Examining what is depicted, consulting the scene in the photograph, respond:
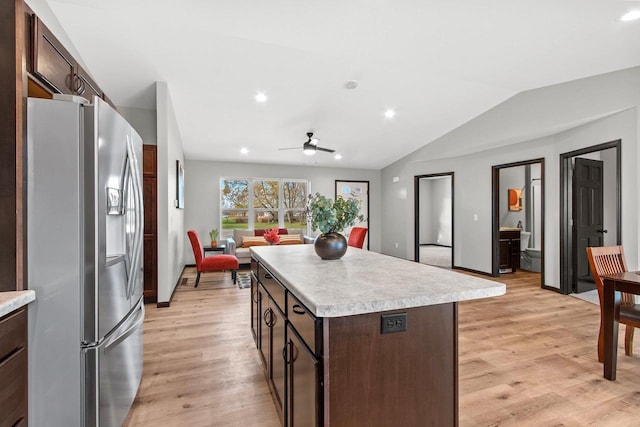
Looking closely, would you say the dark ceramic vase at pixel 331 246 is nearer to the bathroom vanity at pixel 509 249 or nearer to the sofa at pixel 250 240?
the sofa at pixel 250 240

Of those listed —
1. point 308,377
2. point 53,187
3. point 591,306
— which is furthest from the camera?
point 591,306

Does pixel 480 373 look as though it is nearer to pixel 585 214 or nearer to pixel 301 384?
pixel 301 384

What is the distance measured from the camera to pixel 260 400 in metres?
1.97

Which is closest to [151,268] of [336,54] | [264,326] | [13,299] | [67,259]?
[264,326]

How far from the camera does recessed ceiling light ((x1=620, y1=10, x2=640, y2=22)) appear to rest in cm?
239

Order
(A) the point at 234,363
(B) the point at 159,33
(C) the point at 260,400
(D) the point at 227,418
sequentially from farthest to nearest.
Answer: (B) the point at 159,33 → (A) the point at 234,363 → (C) the point at 260,400 → (D) the point at 227,418

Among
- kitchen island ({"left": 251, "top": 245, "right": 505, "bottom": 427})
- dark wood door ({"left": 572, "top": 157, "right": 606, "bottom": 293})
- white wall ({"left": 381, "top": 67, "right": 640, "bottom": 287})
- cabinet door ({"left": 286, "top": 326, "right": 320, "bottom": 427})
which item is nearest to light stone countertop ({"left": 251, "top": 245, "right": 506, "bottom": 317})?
kitchen island ({"left": 251, "top": 245, "right": 505, "bottom": 427})

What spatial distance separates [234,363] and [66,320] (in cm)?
140

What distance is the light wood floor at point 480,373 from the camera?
1814mm

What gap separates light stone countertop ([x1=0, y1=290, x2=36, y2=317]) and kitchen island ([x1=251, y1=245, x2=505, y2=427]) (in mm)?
1000

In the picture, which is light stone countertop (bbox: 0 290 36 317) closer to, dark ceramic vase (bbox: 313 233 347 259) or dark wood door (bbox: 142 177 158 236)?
dark ceramic vase (bbox: 313 233 347 259)

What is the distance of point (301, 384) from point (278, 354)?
1.52 feet

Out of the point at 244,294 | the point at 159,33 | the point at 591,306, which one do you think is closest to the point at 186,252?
the point at 244,294

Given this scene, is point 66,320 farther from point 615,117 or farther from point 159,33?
point 615,117
